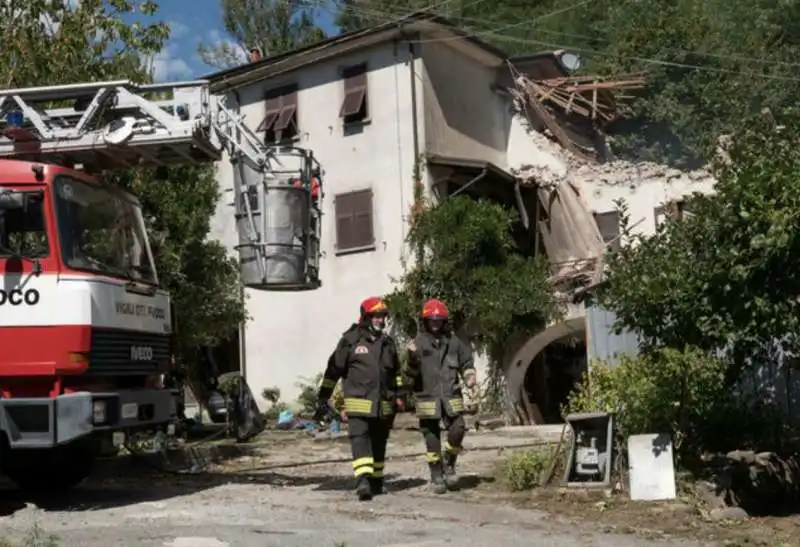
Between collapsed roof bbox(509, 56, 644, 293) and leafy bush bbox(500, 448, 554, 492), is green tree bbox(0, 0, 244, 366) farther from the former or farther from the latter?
collapsed roof bbox(509, 56, 644, 293)

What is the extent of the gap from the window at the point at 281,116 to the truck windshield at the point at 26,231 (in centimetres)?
1450

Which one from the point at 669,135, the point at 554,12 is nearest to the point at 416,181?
the point at 669,135

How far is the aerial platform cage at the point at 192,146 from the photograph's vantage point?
966cm

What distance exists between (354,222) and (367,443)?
13250mm

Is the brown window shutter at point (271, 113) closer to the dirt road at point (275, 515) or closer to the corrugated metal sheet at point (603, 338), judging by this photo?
the corrugated metal sheet at point (603, 338)

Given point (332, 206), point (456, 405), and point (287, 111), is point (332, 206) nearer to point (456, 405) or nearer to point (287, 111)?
point (287, 111)

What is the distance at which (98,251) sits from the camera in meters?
9.24

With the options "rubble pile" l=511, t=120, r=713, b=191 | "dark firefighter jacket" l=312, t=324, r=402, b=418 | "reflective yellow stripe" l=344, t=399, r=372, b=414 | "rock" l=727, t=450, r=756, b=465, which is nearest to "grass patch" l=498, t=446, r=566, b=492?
"dark firefighter jacket" l=312, t=324, r=402, b=418

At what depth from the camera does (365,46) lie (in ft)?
72.7

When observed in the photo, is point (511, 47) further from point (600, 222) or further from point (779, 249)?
point (779, 249)

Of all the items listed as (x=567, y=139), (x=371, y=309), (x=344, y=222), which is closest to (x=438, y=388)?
(x=371, y=309)

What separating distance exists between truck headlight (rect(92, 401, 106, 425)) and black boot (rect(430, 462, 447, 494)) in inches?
121

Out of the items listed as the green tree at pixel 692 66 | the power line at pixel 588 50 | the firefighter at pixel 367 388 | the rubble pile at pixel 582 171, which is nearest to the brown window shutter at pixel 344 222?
the power line at pixel 588 50

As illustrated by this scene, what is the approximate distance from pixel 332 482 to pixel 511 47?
26.8 m
